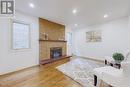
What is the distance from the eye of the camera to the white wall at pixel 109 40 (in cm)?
532

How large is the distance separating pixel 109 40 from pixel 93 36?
1.25 m

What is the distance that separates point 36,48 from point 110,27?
431 centimetres

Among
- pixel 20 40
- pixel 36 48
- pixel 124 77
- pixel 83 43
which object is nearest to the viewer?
pixel 124 77

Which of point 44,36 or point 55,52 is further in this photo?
point 55,52

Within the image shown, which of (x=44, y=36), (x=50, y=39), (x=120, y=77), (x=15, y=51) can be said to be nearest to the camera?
(x=120, y=77)

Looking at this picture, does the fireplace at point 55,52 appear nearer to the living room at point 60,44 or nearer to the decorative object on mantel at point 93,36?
the living room at point 60,44

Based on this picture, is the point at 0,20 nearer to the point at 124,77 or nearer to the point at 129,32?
the point at 124,77

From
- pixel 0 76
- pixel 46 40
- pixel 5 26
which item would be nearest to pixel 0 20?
pixel 5 26

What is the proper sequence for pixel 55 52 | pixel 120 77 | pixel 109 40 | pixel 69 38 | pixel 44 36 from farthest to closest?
pixel 69 38 < pixel 55 52 < pixel 109 40 < pixel 44 36 < pixel 120 77

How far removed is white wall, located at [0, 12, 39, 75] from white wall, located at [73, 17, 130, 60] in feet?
12.6

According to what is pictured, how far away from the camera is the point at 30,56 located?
15.8ft

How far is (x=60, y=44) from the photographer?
711 centimetres

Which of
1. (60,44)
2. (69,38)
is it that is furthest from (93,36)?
(69,38)

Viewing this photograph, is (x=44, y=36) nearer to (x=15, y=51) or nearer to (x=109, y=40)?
(x=15, y=51)
